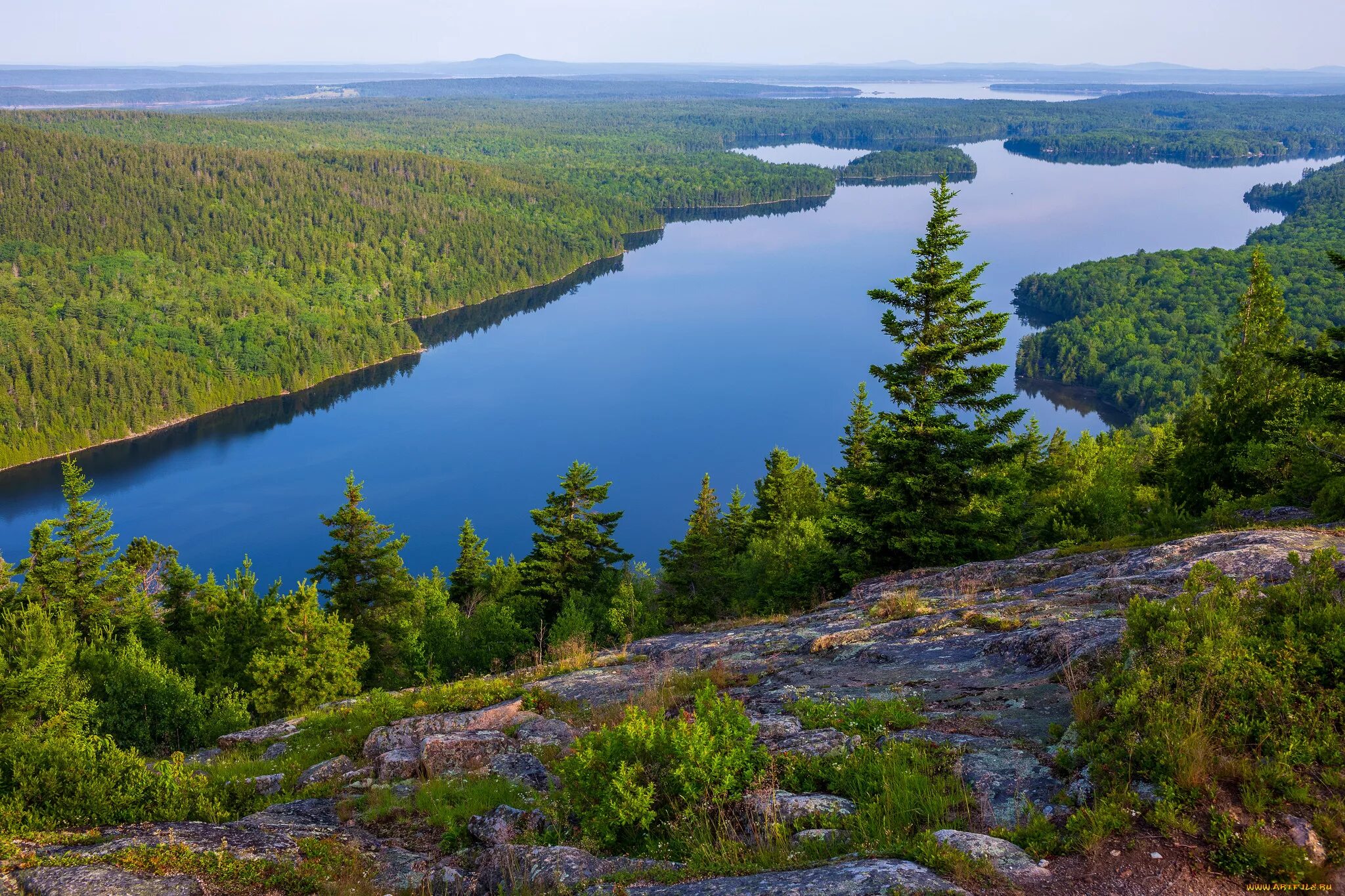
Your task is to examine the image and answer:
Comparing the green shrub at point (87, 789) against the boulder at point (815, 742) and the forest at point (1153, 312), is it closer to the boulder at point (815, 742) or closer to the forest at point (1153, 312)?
the boulder at point (815, 742)

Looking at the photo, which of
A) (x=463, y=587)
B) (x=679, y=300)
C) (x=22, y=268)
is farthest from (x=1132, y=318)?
(x=22, y=268)

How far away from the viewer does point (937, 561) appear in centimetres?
2256

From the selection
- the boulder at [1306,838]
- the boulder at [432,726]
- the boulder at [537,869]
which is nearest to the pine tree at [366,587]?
the boulder at [432,726]

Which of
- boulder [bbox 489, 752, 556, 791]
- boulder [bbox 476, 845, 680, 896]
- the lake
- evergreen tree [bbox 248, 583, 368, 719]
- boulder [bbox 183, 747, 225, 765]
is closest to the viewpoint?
boulder [bbox 476, 845, 680, 896]

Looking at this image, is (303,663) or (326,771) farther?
(303,663)

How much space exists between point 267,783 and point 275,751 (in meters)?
2.34

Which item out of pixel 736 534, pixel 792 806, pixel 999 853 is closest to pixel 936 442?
pixel 792 806

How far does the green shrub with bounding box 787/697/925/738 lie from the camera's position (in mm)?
9016

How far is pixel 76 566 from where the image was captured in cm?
3472

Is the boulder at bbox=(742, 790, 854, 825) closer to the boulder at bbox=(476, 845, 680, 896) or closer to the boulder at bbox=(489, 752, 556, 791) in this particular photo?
the boulder at bbox=(476, 845, 680, 896)

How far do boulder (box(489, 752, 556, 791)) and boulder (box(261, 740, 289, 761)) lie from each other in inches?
179

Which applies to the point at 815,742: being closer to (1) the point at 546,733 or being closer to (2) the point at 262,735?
(1) the point at 546,733

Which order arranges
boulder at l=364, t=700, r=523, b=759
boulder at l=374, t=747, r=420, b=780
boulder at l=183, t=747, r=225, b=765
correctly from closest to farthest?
boulder at l=374, t=747, r=420, b=780 → boulder at l=364, t=700, r=523, b=759 → boulder at l=183, t=747, r=225, b=765

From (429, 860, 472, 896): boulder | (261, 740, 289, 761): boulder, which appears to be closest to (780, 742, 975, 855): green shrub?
(429, 860, 472, 896): boulder
